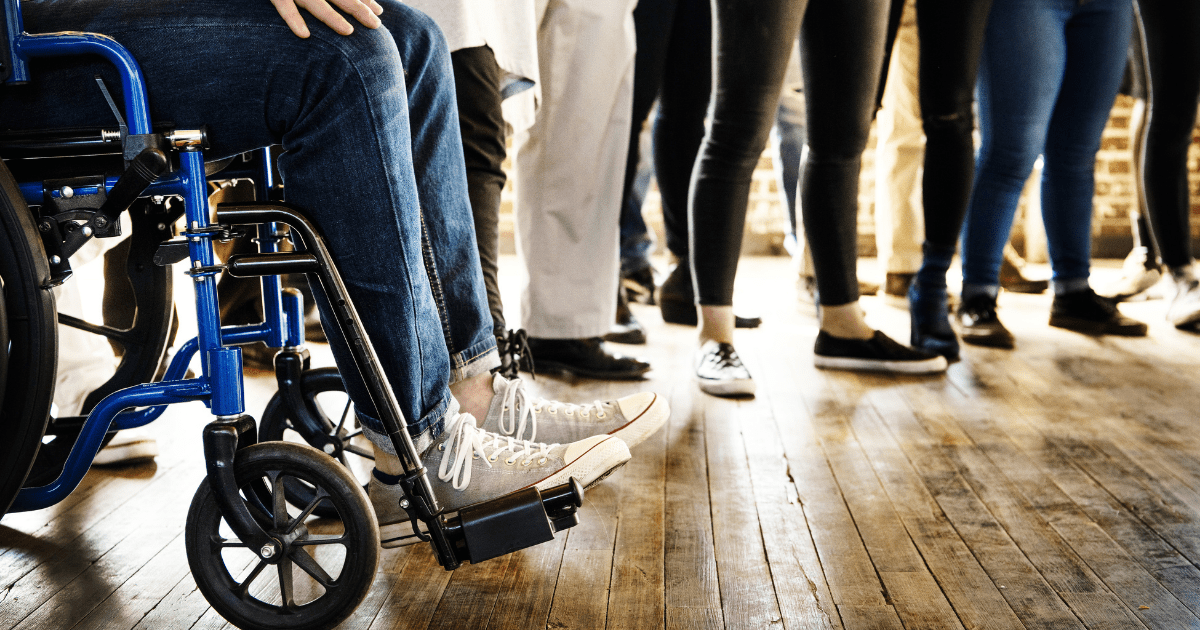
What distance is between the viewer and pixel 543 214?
6.19 ft

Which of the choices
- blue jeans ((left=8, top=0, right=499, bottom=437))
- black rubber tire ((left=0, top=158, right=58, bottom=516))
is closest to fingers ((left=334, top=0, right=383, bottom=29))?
blue jeans ((left=8, top=0, right=499, bottom=437))

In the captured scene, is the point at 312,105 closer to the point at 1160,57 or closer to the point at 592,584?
the point at 592,584

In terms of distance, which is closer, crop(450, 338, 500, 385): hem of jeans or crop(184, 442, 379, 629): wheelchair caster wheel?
crop(184, 442, 379, 629): wheelchair caster wheel

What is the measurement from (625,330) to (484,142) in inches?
39.7

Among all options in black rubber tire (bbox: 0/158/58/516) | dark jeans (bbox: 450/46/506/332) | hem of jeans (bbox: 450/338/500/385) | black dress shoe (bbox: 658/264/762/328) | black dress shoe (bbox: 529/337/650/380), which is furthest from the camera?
black dress shoe (bbox: 658/264/762/328)

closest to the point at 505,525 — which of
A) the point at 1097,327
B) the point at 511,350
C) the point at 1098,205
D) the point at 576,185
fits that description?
the point at 511,350

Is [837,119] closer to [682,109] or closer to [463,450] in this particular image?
[682,109]

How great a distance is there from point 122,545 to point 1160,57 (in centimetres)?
250

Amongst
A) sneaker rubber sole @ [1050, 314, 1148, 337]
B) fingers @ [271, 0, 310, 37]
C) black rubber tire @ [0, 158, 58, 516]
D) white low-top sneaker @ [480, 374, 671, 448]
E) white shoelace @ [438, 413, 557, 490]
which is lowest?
sneaker rubber sole @ [1050, 314, 1148, 337]

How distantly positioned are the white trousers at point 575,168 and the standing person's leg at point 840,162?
374 millimetres

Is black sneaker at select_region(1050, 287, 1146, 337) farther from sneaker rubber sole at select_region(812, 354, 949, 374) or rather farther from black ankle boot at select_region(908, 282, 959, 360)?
sneaker rubber sole at select_region(812, 354, 949, 374)

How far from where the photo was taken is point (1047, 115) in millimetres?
2111

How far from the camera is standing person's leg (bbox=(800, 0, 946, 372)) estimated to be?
5.72 feet

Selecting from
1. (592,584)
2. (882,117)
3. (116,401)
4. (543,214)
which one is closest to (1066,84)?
(882,117)
